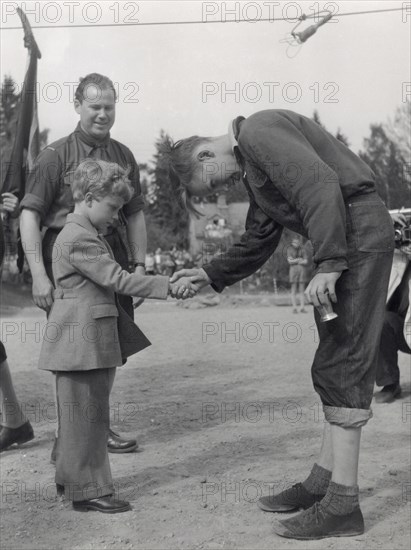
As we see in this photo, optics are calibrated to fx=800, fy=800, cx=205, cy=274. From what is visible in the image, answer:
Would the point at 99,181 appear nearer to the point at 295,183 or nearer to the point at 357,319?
the point at 295,183

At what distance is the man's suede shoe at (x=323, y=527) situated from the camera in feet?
11.0

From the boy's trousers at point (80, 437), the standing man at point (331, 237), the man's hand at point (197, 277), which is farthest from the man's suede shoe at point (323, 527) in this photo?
the man's hand at point (197, 277)

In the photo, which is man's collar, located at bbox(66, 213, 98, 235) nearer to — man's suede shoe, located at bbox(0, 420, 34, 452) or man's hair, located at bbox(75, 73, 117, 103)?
man's hair, located at bbox(75, 73, 117, 103)

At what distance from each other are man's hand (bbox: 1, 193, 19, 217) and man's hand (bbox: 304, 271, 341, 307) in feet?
7.44

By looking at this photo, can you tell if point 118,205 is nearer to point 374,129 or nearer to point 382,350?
point 382,350

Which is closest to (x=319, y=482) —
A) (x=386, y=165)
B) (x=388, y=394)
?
(x=388, y=394)

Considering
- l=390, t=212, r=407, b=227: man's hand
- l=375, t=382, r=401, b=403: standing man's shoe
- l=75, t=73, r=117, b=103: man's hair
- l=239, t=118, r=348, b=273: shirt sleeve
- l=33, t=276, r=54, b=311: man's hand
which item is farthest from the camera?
l=375, t=382, r=401, b=403: standing man's shoe

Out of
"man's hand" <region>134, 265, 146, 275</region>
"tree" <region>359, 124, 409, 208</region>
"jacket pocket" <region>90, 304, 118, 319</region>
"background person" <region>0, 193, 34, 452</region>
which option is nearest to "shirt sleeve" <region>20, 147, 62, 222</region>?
"background person" <region>0, 193, 34, 452</region>

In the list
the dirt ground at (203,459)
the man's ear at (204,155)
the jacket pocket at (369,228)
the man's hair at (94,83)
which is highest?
the man's hair at (94,83)

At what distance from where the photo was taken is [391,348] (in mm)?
6371

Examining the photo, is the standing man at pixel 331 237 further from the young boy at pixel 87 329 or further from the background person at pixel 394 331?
the background person at pixel 394 331

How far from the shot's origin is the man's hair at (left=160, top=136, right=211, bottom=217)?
357 centimetres

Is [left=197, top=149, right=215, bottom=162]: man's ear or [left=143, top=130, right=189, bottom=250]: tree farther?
[left=143, top=130, right=189, bottom=250]: tree

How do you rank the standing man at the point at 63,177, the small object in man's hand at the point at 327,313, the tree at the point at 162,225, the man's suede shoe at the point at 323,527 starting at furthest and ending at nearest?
the tree at the point at 162,225, the standing man at the point at 63,177, the man's suede shoe at the point at 323,527, the small object in man's hand at the point at 327,313
